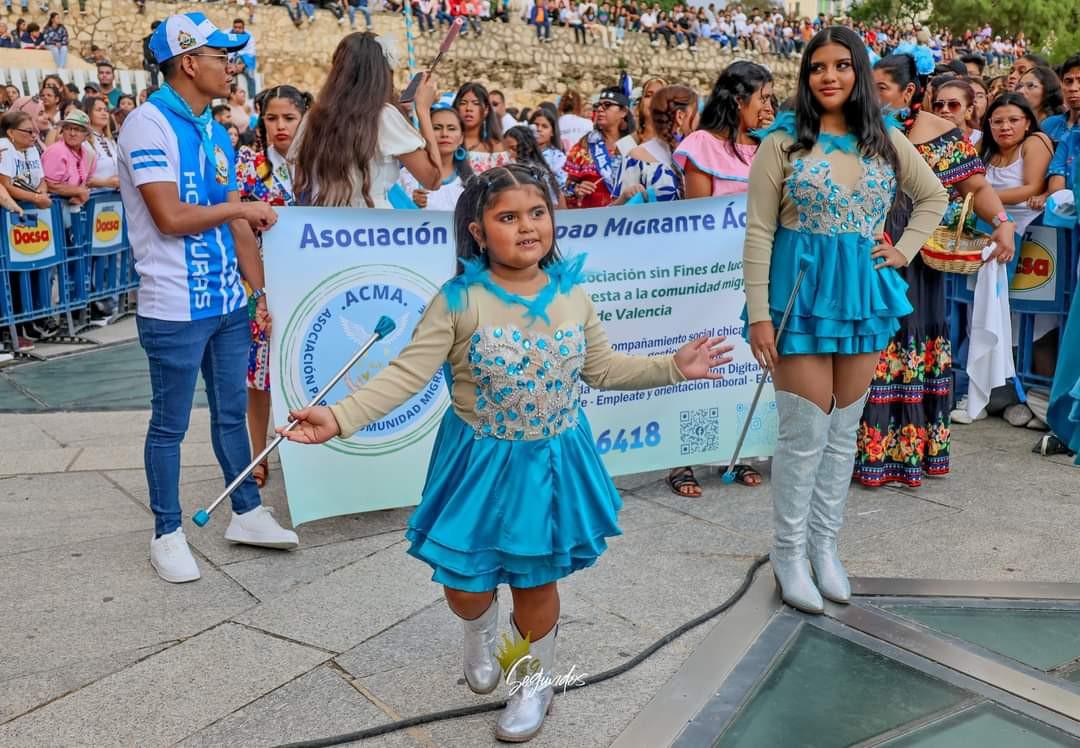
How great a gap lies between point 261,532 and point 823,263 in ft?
7.73

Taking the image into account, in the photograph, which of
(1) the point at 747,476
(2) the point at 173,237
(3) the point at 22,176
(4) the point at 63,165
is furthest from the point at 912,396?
(4) the point at 63,165

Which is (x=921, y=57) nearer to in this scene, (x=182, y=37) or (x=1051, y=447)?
(x=1051, y=447)

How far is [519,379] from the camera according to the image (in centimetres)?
286

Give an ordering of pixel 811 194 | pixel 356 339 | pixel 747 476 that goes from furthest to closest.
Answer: pixel 747 476 → pixel 356 339 → pixel 811 194

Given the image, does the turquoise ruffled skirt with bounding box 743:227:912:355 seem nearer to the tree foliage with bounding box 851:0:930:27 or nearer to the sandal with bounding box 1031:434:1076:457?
the sandal with bounding box 1031:434:1076:457

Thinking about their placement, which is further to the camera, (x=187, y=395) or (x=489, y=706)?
(x=187, y=395)


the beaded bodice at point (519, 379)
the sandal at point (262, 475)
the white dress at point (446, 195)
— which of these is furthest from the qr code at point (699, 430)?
the beaded bodice at point (519, 379)

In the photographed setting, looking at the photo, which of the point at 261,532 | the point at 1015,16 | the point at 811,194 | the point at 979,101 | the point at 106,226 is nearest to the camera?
the point at 811,194

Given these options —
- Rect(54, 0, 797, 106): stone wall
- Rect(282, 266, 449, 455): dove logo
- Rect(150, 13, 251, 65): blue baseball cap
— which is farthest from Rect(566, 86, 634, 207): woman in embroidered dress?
Rect(54, 0, 797, 106): stone wall

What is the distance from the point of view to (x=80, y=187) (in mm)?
9297

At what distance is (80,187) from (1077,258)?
7600mm

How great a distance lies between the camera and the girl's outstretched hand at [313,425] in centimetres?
268

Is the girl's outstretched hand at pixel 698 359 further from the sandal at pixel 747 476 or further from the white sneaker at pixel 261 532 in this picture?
the sandal at pixel 747 476

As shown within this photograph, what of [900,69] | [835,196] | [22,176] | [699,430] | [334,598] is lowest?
[334,598]
